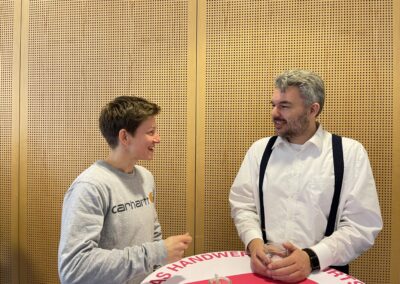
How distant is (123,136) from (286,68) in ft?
5.26

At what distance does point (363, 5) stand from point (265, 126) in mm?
1217

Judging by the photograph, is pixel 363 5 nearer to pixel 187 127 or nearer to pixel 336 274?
pixel 187 127

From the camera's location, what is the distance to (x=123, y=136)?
1.65 meters

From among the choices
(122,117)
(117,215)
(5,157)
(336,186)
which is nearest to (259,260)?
(336,186)

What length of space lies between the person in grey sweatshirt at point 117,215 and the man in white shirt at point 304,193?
0.53m

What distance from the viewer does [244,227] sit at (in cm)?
185

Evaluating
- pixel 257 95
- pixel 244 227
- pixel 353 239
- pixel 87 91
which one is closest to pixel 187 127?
pixel 257 95

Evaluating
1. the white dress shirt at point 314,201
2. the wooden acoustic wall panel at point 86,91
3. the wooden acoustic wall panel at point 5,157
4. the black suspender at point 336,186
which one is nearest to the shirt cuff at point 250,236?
the white dress shirt at point 314,201

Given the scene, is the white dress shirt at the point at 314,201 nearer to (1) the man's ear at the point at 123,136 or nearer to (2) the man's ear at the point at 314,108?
(2) the man's ear at the point at 314,108

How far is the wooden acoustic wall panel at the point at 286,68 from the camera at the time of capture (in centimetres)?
252

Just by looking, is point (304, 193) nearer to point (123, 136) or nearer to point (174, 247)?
point (174, 247)

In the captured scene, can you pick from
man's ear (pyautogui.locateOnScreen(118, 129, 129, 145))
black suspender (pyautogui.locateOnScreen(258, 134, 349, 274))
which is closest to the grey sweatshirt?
man's ear (pyautogui.locateOnScreen(118, 129, 129, 145))

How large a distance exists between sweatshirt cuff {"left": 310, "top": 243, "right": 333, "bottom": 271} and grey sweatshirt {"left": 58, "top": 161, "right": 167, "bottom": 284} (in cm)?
76

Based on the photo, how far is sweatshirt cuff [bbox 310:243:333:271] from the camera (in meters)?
1.57
